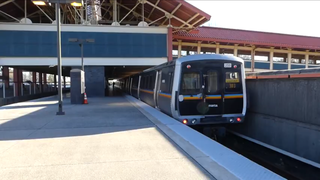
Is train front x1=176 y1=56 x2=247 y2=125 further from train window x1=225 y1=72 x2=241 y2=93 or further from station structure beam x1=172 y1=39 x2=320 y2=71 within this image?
station structure beam x1=172 y1=39 x2=320 y2=71

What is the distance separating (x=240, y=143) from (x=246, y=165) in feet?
19.2

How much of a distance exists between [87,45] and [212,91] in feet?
50.9

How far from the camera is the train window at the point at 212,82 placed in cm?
830

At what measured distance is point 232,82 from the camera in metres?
8.38

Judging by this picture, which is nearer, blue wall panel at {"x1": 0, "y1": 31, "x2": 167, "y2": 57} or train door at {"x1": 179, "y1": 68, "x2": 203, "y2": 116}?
train door at {"x1": 179, "y1": 68, "x2": 203, "y2": 116}

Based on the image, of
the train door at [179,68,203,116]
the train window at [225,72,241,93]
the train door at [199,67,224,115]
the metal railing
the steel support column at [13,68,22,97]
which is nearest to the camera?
the train door at [179,68,203,116]

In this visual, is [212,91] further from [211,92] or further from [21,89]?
[21,89]

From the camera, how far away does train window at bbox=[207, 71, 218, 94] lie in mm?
8305

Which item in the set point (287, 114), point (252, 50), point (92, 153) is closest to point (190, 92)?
point (287, 114)

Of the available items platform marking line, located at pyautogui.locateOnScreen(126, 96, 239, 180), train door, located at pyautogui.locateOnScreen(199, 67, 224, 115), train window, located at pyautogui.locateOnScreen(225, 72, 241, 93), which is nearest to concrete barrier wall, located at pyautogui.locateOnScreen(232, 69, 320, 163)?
train window, located at pyautogui.locateOnScreen(225, 72, 241, 93)

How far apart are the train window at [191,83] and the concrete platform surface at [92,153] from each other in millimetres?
1802

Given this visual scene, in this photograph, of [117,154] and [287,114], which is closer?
[117,154]

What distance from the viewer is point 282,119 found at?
27.0 ft

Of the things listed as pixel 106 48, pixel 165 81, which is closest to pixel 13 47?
pixel 106 48
